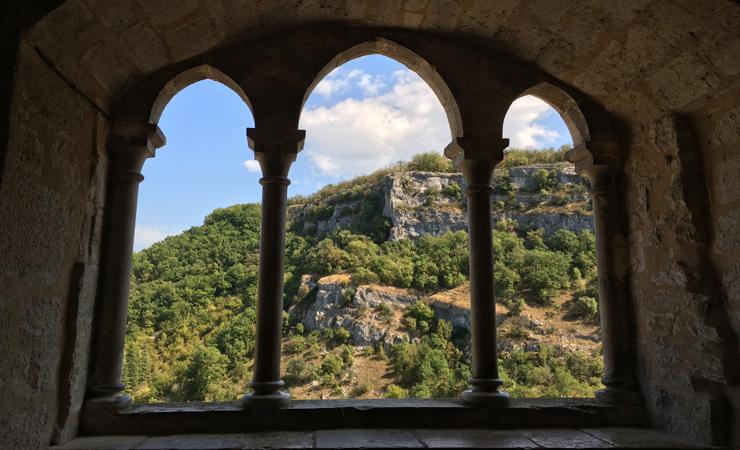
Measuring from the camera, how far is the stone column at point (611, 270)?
3176mm

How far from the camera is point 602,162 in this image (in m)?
3.43

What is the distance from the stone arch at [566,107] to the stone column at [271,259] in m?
1.99

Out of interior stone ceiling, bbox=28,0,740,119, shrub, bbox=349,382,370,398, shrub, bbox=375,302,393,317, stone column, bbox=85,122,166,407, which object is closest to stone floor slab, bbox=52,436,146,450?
stone column, bbox=85,122,166,407

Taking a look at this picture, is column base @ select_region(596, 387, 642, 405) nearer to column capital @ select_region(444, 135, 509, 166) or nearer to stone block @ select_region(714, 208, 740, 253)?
stone block @ select_region(714, 208, 740, 253)

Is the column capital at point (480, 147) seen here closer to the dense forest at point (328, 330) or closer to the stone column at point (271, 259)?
the stone column at point (271, 259)

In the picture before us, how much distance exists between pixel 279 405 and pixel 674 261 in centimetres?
283

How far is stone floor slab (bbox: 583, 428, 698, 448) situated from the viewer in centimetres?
253

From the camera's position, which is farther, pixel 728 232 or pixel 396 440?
pixel 728 232

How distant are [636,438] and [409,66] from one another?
310 cm

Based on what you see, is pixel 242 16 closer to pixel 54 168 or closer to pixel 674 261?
pixel 54 168

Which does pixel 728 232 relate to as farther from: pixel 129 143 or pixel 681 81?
pixel 129 143

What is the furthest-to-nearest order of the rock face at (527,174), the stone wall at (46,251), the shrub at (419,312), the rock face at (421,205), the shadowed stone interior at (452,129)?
the rock face at (527,174)
the rock face at (421,205)
the shrub at (419,312)
the shadowed stone interior at (452,129)
the stone wall at (46,251)

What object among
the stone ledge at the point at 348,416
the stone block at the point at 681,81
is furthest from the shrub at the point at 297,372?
the stone block at the point at 681,81

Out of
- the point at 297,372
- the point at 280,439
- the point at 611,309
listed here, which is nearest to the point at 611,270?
the point at 611,309
